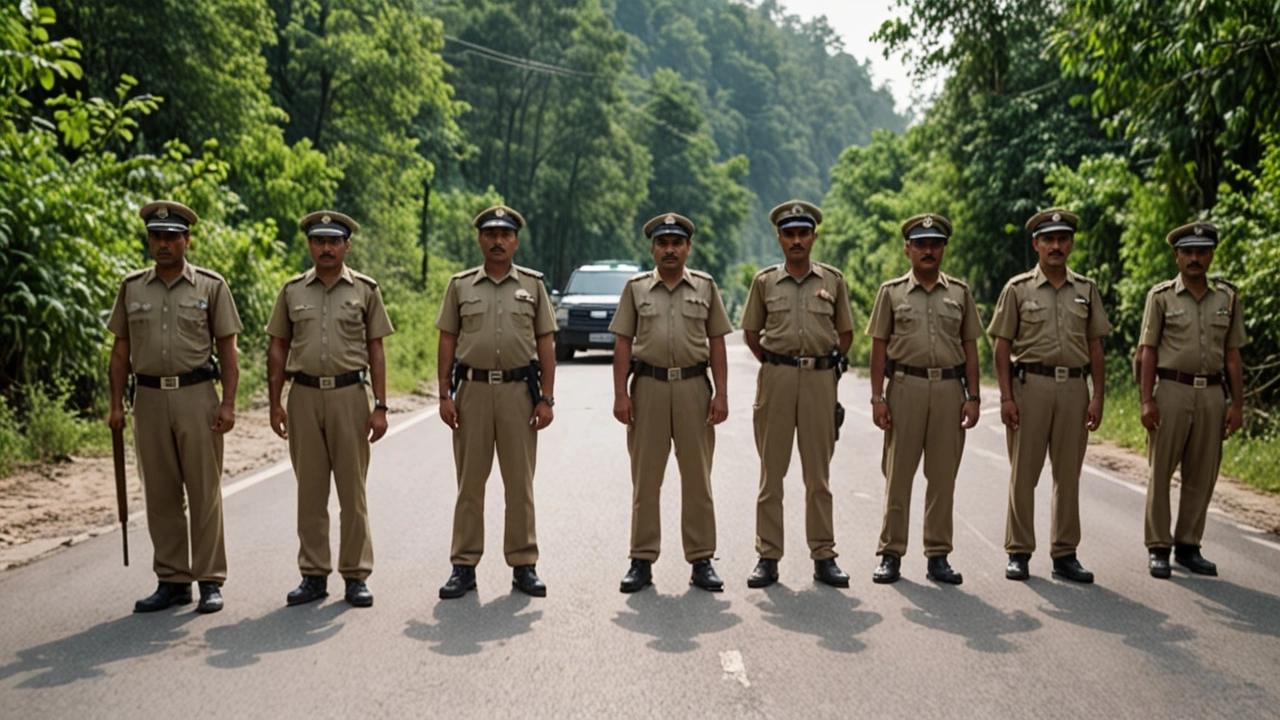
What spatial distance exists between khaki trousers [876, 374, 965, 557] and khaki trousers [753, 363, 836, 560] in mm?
370

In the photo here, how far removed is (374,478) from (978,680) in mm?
6217

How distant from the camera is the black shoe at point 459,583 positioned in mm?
6250

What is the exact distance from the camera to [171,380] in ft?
20.1

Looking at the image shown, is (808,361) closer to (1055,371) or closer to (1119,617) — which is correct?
(1055,371)

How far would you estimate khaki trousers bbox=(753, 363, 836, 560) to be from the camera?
6.70 metres

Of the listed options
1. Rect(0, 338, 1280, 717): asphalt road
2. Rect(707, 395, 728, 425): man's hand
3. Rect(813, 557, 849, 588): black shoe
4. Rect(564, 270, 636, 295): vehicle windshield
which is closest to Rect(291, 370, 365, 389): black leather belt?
Rect(0, 338, 1280, 717): asphalt road

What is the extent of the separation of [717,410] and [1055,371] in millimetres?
1944

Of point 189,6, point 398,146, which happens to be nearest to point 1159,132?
point 189,6

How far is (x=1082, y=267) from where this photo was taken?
20391mm

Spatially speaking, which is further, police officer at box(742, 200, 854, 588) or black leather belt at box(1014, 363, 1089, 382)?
black leather belt at box(1014, 363, 1089, 382)

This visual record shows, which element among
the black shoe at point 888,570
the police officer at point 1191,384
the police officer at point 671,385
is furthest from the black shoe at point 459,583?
the police officer at point 1191,384

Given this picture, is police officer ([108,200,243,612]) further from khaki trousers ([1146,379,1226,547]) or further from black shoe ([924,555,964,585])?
khaki trousers ([1146,379,1226,547])

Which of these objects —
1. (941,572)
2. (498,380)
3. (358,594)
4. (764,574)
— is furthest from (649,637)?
(941,572)

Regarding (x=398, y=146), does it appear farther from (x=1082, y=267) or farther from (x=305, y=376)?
(x=305, y=376)
